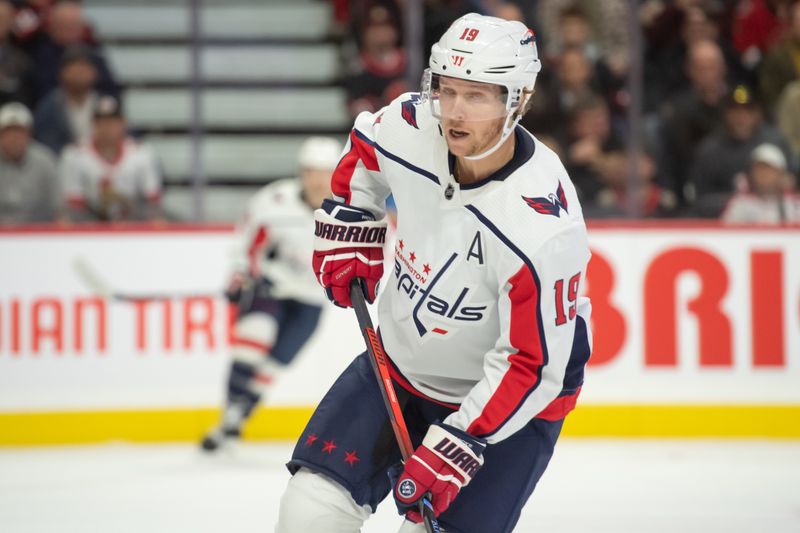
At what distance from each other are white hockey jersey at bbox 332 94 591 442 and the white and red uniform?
337cm

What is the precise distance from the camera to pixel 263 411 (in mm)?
5785

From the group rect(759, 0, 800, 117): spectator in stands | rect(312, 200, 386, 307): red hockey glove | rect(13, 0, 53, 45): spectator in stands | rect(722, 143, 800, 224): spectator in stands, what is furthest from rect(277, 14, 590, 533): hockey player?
rect(13, 0, 53, 45): spectator in stands

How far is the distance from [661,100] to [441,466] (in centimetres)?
404

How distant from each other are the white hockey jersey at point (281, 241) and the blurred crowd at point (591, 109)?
0.56m

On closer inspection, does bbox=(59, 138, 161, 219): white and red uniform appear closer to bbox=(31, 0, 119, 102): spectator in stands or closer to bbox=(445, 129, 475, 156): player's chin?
bbox=(31, 0, 119, 102): spectator in stands

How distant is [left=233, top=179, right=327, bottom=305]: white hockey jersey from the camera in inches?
218

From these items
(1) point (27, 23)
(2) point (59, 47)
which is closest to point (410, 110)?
(2) point (59, 47)

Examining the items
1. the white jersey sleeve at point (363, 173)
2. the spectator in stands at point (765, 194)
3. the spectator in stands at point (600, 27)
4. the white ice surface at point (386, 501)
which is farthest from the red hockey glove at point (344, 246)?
the spectator in stands at point (600, 27)

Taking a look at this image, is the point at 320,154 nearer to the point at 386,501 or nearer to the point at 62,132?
the point at 62,132

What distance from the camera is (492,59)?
231cm

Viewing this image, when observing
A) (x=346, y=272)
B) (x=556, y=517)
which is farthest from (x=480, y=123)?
(x=556, y=517)

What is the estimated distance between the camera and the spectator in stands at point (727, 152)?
5844 millimetres

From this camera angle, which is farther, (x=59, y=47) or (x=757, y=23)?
(x=757, y=23)

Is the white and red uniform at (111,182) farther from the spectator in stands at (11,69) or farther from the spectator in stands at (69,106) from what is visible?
the spectator in stands at (11,69)
